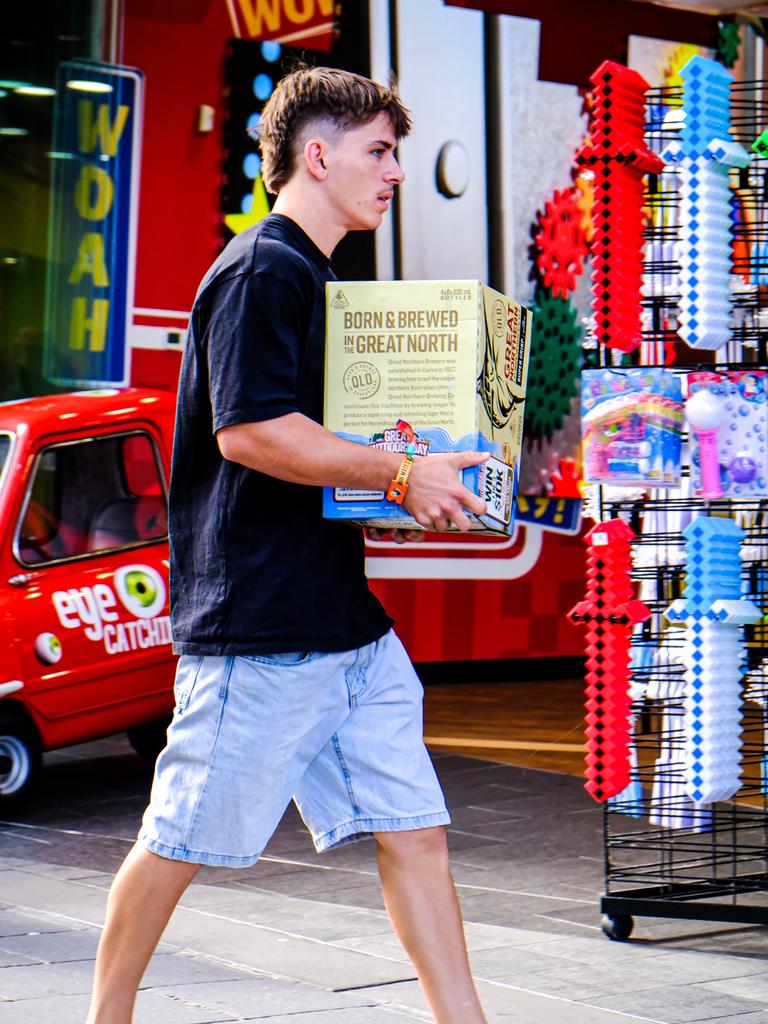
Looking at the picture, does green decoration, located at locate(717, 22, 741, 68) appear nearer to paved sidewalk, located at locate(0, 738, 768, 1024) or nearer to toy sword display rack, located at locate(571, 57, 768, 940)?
paved sidewalk, located at locate(0, 738, 768, 1024)

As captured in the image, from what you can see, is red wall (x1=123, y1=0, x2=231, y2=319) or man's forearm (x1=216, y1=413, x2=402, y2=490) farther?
red wall (x1=123, y1=0, x2=231, y2=319)

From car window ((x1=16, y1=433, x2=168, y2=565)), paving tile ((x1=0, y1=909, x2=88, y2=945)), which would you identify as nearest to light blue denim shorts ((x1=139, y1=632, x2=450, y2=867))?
paving tile ((x1=0, y1=909, x2=88, y2=945))

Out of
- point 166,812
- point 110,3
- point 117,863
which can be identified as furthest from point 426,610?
point 166,812

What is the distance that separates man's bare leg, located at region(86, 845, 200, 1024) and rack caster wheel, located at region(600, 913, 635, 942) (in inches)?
77.7

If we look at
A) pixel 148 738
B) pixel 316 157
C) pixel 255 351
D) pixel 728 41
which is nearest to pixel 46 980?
pixel 255 351

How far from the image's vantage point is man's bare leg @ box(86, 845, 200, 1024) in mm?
2824

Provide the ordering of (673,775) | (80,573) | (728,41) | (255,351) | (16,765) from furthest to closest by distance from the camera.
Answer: (728,41) → (80,573) → (16,765) → (673,775) → (255,351)

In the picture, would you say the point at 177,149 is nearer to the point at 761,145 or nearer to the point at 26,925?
the point at 761,145

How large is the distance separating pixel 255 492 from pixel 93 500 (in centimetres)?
434

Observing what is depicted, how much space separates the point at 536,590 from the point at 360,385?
8.82 m

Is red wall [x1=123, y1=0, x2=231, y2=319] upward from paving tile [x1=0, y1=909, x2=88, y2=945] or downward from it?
upward

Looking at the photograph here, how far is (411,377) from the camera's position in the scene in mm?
2795

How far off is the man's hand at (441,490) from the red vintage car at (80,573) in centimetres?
403

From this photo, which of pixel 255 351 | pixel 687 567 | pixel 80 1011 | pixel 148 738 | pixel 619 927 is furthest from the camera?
pixel 148 738
